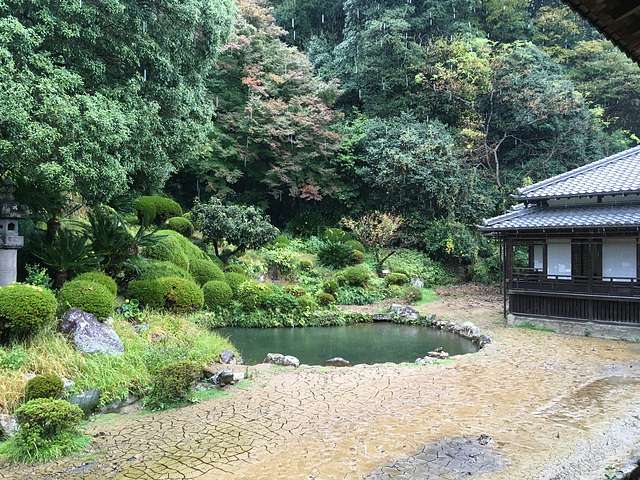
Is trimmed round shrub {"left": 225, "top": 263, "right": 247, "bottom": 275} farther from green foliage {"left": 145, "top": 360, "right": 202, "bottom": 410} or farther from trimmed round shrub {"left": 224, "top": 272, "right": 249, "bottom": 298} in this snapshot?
green foliage {"left": 145, "top": 360, "right": 202, "bottom": 410}

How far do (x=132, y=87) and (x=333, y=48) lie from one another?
20.5 m

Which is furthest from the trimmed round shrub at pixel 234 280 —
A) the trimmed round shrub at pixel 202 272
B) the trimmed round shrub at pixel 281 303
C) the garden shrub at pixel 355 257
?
the garden shrub at pixel 355 257

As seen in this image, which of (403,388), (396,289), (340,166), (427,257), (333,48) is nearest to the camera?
(403,388)

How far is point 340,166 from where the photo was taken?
82.9ft

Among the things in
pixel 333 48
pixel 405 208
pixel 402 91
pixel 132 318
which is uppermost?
pixel 333 48

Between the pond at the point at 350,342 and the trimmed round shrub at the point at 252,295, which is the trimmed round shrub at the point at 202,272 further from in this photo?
the pond at the point at 350,342

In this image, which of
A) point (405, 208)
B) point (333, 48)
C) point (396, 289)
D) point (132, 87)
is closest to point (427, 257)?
point (405, 208)

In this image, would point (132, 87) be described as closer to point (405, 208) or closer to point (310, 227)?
point (310, 227)

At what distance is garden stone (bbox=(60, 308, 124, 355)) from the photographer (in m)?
7.80

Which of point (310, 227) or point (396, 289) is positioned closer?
point (396, 289)

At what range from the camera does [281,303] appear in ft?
49.2

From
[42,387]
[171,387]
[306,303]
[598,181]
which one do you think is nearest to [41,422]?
[42,387]

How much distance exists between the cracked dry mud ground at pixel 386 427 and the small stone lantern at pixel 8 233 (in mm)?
4771

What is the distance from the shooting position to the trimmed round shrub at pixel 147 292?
1134 cm
